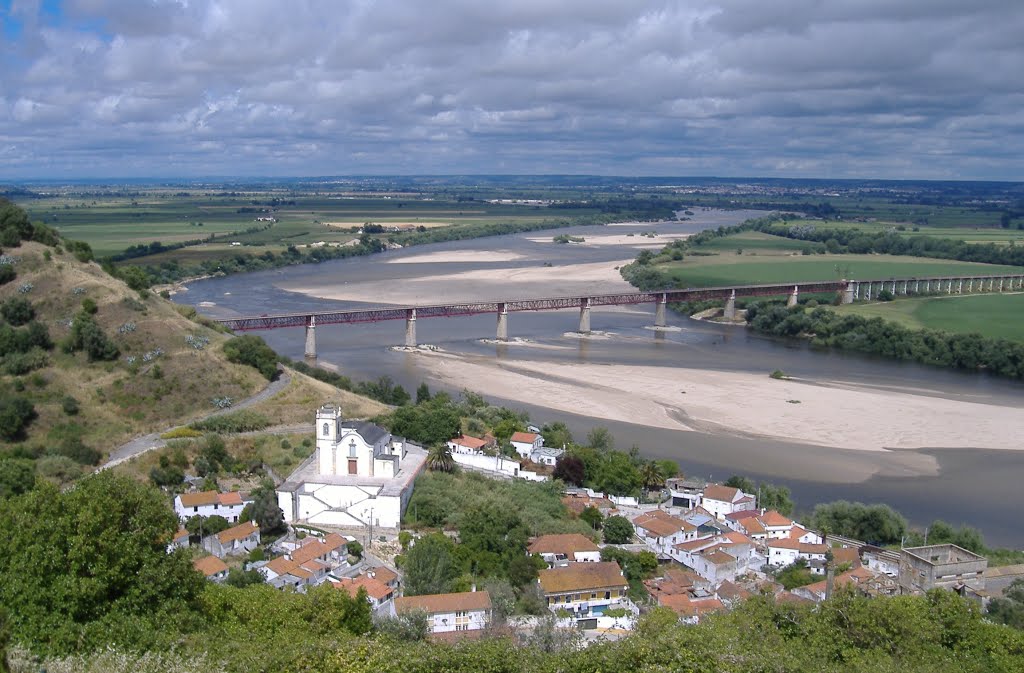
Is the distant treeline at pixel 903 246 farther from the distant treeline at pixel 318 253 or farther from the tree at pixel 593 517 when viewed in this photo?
the tree at pixel 593 517

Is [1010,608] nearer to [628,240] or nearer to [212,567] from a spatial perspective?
[212,567]

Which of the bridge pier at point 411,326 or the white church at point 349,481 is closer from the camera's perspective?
the white church at point 349,481

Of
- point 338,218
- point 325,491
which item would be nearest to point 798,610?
point 325,491

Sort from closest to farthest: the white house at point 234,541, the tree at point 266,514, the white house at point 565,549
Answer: the white house at point 234,541 < the white house at point 565,549 < the tree at point 266,514

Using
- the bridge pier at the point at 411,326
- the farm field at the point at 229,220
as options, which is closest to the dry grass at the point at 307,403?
the bridge pier at the point at 411,326

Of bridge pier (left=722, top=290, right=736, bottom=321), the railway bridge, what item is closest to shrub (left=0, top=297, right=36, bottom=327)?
the railway bridge

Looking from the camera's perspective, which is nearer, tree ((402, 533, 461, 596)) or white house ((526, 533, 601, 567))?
tree ((402, 533, 461, 596))

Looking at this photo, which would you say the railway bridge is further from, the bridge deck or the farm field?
the farm field
